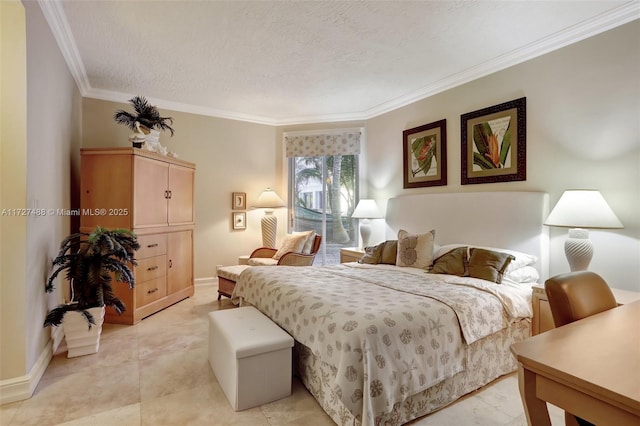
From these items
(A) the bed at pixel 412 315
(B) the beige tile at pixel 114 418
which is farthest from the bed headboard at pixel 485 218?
(B) the beige tile at pixel 114 418

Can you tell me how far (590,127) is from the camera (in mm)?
2570

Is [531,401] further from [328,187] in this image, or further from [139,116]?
[328,187]

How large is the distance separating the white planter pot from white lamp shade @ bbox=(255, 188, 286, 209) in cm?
264

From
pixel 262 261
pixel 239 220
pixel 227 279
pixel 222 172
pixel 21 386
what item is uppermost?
pixel 222 172

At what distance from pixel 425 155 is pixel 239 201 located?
292 cm

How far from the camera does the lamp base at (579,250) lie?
233 cm

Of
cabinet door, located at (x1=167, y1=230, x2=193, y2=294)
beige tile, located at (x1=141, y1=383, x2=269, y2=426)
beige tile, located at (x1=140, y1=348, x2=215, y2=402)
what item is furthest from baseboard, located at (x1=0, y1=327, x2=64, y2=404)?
cabinet door, located at (x1=167, y1=230, x2=193, y2=294)

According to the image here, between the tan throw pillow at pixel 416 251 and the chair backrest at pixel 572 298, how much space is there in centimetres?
172

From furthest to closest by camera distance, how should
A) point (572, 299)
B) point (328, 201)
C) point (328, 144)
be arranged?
point (328, 201) → point (328, 144) → point (572, 299)

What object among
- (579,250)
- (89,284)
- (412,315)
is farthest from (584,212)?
(89,284)

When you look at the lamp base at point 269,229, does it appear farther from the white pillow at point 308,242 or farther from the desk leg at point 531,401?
the desk leg at point 531,401

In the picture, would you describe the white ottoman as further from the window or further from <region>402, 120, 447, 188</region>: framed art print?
the window

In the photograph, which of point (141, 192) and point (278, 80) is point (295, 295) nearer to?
point (141, 192)

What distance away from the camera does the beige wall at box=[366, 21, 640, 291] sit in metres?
2.37
